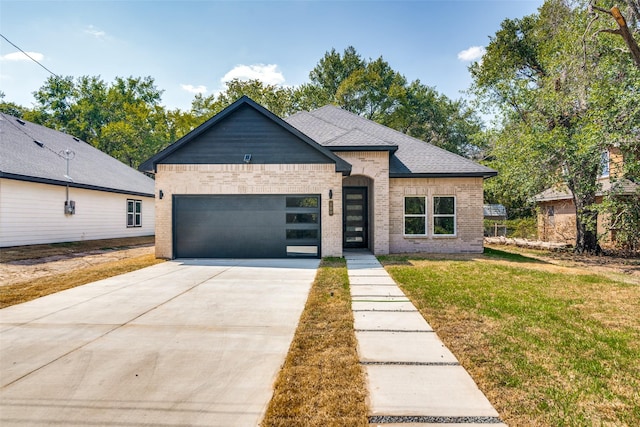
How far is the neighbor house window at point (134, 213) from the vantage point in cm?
1972

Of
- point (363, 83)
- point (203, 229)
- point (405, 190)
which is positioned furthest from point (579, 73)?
point (363, 83)

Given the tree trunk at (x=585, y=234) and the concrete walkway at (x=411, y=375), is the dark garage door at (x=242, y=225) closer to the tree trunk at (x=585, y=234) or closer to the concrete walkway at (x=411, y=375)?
the concrete walkway at (x=411, y=375)

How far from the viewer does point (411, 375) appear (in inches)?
122

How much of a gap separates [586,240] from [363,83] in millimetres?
23806

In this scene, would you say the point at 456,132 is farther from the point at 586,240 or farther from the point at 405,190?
the point at 405,190

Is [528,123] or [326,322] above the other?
[528,123]

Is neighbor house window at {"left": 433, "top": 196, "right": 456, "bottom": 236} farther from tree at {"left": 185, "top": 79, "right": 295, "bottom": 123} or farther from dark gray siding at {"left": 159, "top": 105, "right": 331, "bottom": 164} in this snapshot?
tree at {"left": 185, "top": 79, "right": 295, "bottom": 123}

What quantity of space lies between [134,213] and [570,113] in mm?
23480

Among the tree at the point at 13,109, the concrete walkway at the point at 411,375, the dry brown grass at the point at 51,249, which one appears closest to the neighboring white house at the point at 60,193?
the dry brown grass at the point at 51,249

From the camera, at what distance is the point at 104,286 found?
22.6ft

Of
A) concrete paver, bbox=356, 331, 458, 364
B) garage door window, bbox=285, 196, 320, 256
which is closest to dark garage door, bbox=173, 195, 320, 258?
Answer: garage door window, bbox=285, 196, 320, 256

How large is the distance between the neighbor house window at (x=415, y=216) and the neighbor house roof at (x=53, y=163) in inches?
591

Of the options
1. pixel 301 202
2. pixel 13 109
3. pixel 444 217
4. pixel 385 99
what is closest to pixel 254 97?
pixel 385 99

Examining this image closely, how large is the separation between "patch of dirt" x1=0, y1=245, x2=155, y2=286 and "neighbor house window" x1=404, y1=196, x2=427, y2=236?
10949 mm
